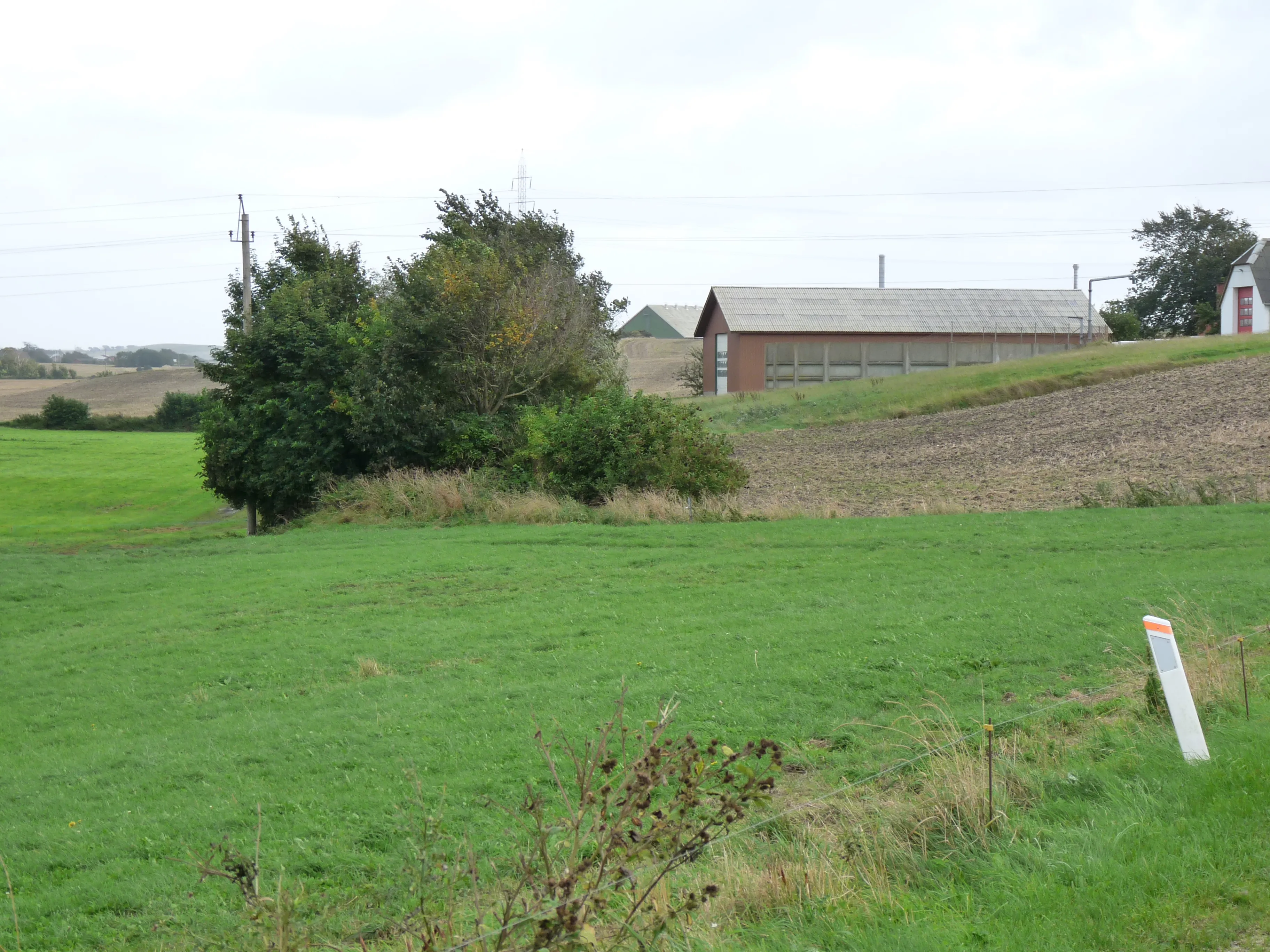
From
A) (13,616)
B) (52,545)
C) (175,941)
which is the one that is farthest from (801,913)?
(52,545)

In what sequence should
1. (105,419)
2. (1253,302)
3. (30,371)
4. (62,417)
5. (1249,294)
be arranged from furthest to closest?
(30,371), (105,419), (62,417), (1249,294), (1253,302)

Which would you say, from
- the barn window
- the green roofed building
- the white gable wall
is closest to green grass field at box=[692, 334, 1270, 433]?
the barn window

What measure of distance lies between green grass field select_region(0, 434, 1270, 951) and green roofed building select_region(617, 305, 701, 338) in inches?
4344

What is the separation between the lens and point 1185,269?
81.7 m

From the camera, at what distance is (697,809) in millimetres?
6555

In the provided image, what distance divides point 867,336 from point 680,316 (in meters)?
72.8

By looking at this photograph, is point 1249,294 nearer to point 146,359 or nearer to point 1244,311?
point 1244,311

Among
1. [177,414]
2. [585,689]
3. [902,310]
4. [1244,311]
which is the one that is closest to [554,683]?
[585,689]

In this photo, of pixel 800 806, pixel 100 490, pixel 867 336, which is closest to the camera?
pixel 800 806

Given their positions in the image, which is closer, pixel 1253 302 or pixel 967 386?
pixel 967 386

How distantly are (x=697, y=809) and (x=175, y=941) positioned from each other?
291 cm

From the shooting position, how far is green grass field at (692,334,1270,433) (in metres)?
44.3

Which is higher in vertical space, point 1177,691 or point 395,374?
point 395,374

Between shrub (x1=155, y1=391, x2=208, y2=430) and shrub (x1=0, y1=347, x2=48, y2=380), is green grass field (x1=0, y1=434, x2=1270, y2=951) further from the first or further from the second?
shrub (x1=0, y1=347, x2=48, y2=380)
